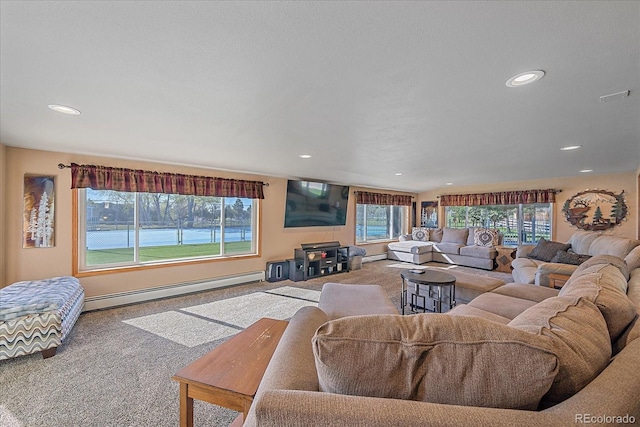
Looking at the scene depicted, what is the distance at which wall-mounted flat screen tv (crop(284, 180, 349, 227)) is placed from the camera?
554 centimetres

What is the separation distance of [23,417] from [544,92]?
13.0 ft

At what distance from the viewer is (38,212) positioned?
3.16 m

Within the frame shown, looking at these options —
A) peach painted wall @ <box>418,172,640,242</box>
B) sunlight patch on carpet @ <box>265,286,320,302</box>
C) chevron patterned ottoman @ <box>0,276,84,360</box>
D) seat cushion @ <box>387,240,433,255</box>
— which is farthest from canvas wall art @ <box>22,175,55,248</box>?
peach painted wall @ <box>418,172,640,242</box>

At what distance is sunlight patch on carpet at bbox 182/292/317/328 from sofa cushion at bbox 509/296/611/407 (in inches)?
109

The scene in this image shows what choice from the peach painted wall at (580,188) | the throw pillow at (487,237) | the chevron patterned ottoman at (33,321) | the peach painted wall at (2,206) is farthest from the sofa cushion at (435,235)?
the peach painted wall at (2,206)

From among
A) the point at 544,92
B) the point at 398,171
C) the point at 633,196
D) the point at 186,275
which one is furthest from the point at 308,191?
the point at 633,196

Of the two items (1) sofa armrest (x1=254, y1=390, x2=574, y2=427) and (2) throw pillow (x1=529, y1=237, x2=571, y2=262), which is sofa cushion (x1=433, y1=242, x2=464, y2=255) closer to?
(2) throw pillow (x1=529, y1=237, x2=571, y2=262)

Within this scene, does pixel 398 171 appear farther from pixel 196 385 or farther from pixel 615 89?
pixel 196 385

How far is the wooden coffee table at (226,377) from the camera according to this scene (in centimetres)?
114

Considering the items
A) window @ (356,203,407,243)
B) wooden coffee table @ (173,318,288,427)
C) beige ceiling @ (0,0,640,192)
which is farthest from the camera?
window @ (356,203,407,243)

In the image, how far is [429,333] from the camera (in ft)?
2.53

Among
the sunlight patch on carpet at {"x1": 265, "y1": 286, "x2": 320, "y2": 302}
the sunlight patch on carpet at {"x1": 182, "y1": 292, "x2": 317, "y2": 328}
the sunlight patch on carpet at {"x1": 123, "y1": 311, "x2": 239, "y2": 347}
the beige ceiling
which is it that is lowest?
the sunlight patch on carpet at {"x1": 265, "y1": 286, "x2": 320, "y2": 302}

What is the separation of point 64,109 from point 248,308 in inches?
110
